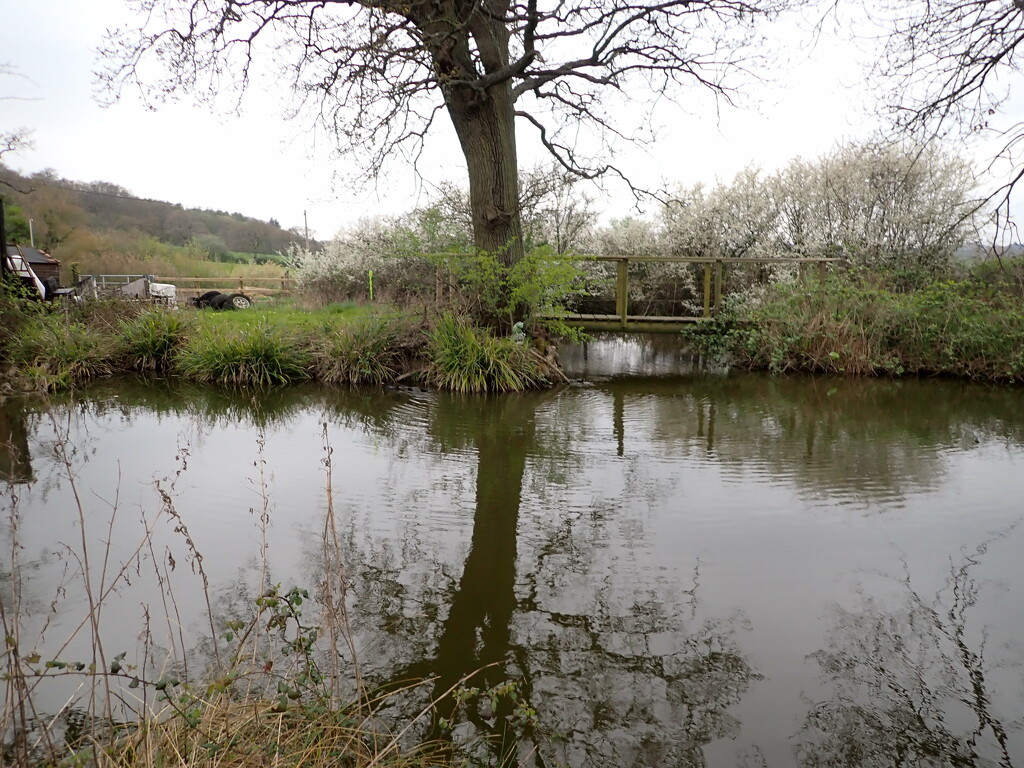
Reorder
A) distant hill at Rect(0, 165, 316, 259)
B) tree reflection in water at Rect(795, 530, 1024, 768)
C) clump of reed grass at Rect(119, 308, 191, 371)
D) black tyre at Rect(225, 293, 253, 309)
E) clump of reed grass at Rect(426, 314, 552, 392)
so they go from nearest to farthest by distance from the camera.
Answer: tree reflection in water at Rect(795, 530, 1024, 768), clump of reed grass at Rect(426, 314, 552, 392), clump of reed grass at Rect(119, 308, 191, 371), black tyre at Rect(225, 293, 253, 309), distant hill at Rect(0, 165, 316, 259)

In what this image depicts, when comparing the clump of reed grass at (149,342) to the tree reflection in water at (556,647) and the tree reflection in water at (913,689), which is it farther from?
the tree reflection in water at (913,689)

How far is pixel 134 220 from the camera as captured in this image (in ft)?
106

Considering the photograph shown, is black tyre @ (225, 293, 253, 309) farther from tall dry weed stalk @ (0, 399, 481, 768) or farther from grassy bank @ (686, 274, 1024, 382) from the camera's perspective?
tall dry weed stalk @ (0, 399, 481, 768)

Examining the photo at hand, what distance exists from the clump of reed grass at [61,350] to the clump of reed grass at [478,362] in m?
4.85

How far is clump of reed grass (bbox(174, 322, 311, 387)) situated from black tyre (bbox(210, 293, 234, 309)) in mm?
9760

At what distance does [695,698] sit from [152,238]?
3358cm

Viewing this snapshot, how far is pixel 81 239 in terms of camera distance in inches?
1158

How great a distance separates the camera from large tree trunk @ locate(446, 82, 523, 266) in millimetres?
10758

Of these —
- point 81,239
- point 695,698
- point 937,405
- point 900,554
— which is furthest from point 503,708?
point 81,239

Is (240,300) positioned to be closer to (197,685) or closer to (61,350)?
(61,350)

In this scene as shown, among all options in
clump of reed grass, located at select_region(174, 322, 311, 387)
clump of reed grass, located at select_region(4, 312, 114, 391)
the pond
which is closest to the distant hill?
clump of reed grass, located at select_region(4, 312, 114, 391)

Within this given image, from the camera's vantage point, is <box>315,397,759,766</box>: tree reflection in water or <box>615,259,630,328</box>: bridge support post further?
<box>615,259,630,328</box>: bridge support post

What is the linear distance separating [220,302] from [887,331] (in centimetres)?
1625

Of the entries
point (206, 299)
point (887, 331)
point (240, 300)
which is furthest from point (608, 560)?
point (240, 300)
